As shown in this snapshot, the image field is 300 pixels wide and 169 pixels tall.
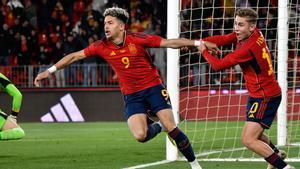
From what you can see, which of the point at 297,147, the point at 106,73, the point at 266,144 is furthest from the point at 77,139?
the point at 266,144

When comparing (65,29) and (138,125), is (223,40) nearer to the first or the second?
(138,125)

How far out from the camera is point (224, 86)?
68.2ft

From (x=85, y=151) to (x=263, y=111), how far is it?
5037 millimetres

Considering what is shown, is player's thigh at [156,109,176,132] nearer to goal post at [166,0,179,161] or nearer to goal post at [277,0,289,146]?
goal post at [166,0,179,161]

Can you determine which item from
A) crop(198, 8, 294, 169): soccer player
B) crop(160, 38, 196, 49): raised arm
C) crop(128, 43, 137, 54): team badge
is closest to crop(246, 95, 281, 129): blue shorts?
crop(198, 8, 294, 169): soccer player

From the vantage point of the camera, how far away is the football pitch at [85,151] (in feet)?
38.5

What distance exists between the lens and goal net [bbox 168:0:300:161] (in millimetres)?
14453

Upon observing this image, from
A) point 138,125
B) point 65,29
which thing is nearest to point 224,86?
point 65,29

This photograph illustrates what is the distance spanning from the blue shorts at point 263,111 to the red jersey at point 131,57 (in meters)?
1.43

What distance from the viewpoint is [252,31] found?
971 cm

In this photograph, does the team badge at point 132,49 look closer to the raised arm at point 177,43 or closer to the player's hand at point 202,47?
the raised arm at point 177,43

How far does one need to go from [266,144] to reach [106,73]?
13348 millimetres

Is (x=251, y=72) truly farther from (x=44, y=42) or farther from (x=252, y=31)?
(x=44, y=42)

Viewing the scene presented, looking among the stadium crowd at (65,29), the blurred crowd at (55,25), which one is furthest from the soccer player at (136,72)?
the blurred crowd at (55,25)
